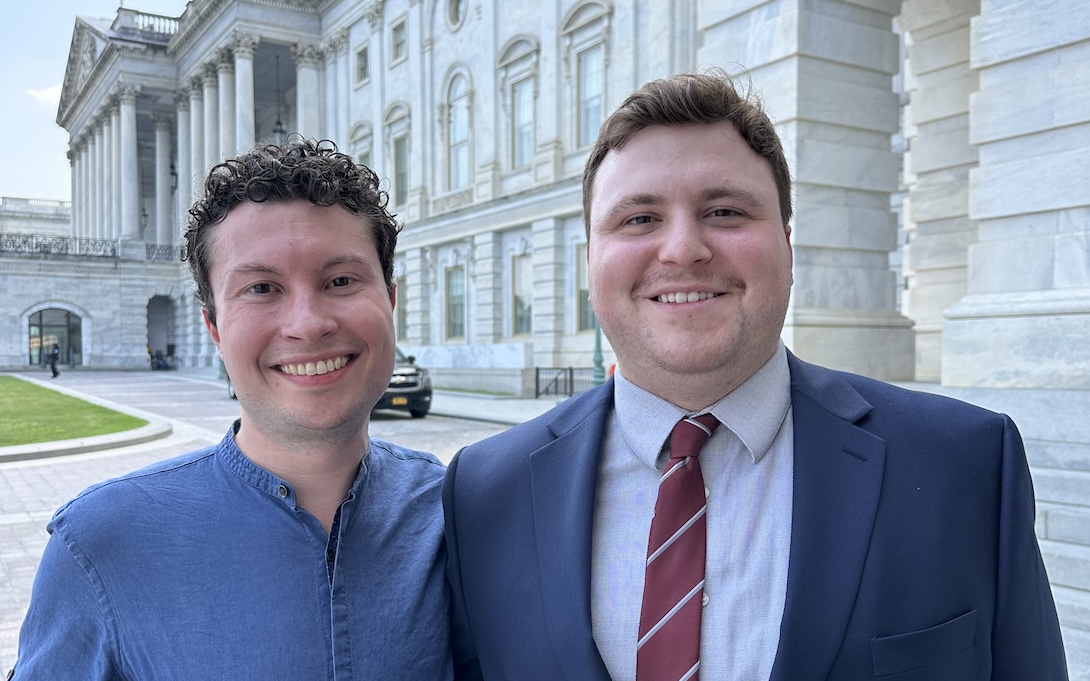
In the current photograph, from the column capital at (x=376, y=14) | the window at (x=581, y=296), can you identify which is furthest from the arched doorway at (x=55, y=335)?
the window at (x=581, y=296)

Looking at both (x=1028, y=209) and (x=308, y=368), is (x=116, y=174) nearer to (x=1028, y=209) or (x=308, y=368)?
(x=1028, y=209)

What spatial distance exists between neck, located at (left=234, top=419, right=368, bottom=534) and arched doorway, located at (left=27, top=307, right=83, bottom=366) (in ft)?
177

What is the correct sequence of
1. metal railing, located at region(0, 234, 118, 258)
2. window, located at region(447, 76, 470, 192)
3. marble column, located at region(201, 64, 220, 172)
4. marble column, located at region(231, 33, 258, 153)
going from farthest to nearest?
metal railing, located at region(0, 234, 118, 258), marble column, located at region(201, 64, 220, 172), marble column, located at region(231, 33, 258, 153), window, located at region(447, 76, 470, 192)

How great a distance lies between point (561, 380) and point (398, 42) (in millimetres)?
17576

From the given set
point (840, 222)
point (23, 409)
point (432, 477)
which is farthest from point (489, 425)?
point (432, 477)

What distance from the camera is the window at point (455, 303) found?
30672 millimetres

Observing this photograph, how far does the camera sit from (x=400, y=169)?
1341 inches

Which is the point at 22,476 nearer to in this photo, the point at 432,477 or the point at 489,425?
the point at 489,425

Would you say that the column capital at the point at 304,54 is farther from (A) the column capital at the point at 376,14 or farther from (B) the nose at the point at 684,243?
(B) the nose at the point at 684,243

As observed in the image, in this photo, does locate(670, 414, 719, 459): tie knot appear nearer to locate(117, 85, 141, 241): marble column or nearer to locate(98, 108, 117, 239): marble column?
locate(117, 85, 141, 241): marble column

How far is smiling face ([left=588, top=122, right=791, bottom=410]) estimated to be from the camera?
196 centimetres

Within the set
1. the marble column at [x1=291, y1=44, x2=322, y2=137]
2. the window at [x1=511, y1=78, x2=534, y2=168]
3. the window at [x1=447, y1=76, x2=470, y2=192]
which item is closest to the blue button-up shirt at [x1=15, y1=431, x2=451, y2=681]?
the window at [x1=511, y1=78, x2=534, y2=168]

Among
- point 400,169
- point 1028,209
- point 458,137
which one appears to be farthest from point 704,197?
point 400,169

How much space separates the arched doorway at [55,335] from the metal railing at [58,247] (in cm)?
354
